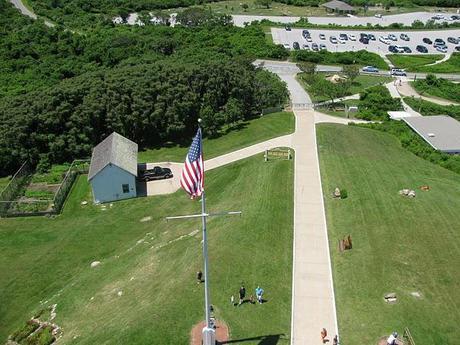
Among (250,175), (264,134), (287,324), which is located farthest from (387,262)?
(264,134)

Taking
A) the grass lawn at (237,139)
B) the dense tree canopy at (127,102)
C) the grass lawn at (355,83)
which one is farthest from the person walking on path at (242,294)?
the grass lawn at (355,83)

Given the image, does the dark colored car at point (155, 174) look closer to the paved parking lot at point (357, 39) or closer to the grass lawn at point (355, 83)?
the grass lawn at point (355, 83)

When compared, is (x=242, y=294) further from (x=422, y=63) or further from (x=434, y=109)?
(x=422, y=63)

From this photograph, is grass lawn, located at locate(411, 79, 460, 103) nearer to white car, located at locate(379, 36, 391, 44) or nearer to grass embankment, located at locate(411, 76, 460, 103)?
grass embankment, located at locate(411, 76, 460, 103)

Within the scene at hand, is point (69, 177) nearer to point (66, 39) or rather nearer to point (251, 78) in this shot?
point (251, 78)

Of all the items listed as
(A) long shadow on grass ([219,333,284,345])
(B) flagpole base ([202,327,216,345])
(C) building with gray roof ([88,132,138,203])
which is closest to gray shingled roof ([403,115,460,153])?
(C) building with gray roof ([88,132,138,203])
